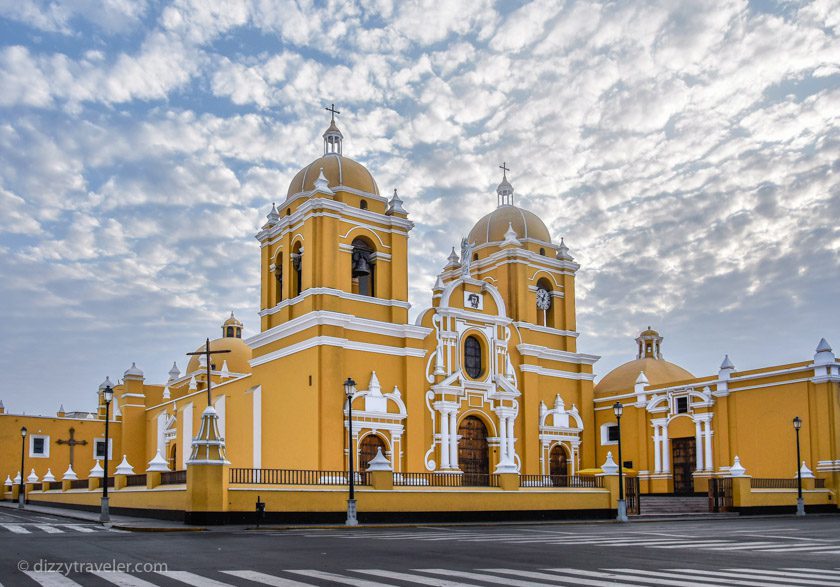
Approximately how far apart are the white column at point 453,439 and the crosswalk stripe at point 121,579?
26.8 m

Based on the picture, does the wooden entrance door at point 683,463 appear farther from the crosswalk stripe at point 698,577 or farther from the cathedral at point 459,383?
the crosswalk stripe at point 698,577

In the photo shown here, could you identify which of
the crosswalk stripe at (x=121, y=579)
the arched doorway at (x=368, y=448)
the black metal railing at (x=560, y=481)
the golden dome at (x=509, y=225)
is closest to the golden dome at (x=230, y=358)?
the golden dome at (x=509, y=225)

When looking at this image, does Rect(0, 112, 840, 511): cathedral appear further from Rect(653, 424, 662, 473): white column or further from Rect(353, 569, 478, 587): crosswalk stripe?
Rect(353, 569, 478, 587): crosswalk stripe

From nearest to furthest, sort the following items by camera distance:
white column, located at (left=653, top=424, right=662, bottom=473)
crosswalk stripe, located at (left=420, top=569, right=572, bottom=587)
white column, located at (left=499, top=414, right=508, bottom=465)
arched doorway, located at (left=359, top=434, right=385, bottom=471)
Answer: crosswalk stripe, located at (left=420, top=569, right=572, bottom=587), arched doorway, located at (left=359, top=434, right=385, bottom=471), white column, located at (left=499, top=414, right=508, bottom=465), white column, located at (left=653, top=424, right=662, bottom=473)

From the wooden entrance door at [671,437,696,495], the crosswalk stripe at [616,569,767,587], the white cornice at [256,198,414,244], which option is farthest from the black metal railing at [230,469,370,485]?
the wooden entrance door at [671,437,696,495]

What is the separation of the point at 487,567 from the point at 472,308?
92.1 ft

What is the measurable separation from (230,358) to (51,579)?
4588 centimetres

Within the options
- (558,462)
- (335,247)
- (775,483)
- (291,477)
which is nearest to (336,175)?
(335,247)

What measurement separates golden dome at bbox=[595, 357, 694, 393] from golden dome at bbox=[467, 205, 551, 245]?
8.50 metres

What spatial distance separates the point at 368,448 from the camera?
113 ft

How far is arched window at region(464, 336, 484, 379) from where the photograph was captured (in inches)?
1540

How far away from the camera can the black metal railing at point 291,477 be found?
24.8 m

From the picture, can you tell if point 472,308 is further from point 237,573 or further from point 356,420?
point 237,573

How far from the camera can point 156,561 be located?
12016 millimetres
